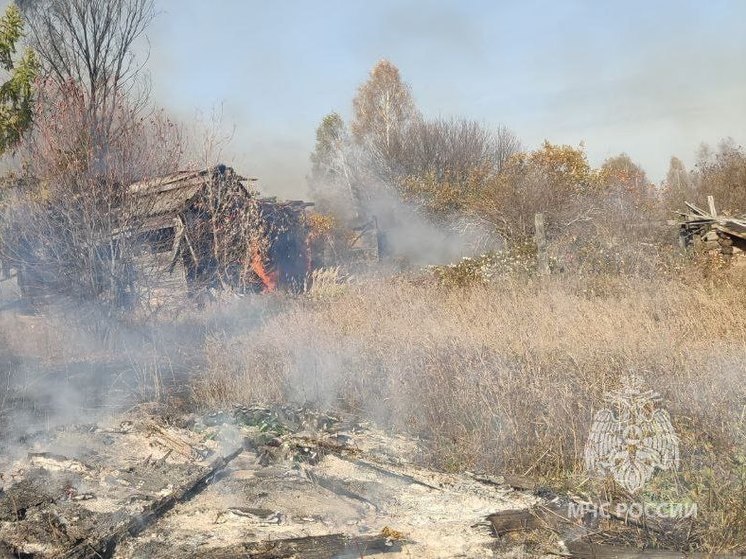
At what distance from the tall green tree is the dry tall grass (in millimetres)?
5276

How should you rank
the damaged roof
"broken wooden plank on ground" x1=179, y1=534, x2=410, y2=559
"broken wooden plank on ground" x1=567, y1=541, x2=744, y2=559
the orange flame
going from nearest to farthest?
"broken wooden plank on ground" x1=567, y1=541, x2=744, y2=559, "broken wooden plank on ground" x1=179, y1=534, x2=410, y2=559, the damaged roof, the orange flame

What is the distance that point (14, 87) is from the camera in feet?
36.1

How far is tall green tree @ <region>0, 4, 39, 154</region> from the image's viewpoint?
35.5 feet

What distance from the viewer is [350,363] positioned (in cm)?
716

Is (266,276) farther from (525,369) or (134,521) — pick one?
(134,521)

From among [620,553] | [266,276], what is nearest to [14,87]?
[266,276]

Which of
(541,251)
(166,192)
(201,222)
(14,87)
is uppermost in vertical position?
(14,87)

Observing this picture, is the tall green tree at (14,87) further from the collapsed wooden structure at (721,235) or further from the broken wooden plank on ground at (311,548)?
the collapsed wooden structure at (721,235)

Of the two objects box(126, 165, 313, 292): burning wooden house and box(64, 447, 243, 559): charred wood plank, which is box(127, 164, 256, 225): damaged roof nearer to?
box(126, 165, 313, 292): burning wooden house

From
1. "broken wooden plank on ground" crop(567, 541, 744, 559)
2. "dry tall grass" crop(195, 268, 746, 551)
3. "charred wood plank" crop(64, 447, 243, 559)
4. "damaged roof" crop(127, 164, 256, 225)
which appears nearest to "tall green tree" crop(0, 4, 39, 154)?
"damaged roof" crop(127, 164, 256, 225)

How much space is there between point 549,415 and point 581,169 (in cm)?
1816

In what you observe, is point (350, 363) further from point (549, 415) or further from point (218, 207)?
point (218, 207)

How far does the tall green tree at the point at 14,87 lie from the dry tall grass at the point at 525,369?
17.3 ft

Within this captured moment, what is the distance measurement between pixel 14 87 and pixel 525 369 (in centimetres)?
1005
